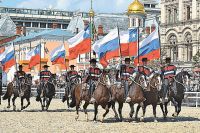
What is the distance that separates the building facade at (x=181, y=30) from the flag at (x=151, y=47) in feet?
168

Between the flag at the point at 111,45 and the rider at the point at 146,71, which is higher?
the flag at the point at 111,45

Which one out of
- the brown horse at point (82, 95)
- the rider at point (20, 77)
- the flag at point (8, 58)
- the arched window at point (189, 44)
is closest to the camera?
the brown horse at point (82, 95)

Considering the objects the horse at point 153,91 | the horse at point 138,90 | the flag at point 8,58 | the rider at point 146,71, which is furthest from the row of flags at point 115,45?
the flag at point 8,58

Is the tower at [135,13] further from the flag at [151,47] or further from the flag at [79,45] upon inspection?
the flag at [151,47]

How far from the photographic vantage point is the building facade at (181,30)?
79.3 metres

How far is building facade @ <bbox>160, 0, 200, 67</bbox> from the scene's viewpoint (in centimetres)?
7931

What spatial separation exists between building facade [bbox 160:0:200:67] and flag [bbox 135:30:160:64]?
168 feet

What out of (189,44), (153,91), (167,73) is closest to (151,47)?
(167,73)

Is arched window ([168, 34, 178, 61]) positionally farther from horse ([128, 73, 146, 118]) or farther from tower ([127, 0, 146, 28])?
horse ([128, 73, 146, 118])

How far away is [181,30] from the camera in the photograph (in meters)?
82.3

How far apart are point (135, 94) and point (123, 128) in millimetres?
2500

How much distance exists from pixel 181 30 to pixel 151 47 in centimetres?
5773

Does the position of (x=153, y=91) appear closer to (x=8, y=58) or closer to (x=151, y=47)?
(x=151, y=47)

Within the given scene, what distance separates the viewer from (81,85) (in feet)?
74.3
